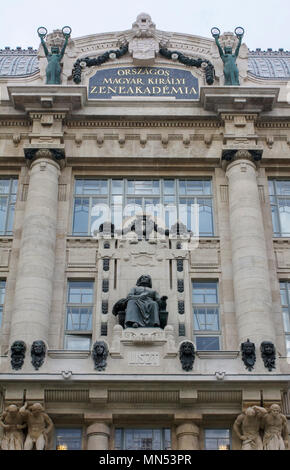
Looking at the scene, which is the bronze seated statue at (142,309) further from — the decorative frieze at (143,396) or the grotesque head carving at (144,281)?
the decorative frieze at (143,396)

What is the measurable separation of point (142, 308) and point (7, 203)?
689 centimetres

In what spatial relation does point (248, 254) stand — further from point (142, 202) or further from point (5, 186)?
point (5, 186)

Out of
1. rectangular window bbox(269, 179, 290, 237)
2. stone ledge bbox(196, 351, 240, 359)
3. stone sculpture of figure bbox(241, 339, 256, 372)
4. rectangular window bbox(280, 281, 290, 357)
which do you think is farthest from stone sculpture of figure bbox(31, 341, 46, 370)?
rectangular window bbox(269, 179, 290, 237)

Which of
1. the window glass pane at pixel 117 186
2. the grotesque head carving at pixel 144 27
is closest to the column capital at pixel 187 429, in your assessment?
the window glass pane at pixel 117 186

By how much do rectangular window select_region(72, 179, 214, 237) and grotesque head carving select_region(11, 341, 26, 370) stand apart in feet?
17.5

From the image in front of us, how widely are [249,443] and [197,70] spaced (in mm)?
14623

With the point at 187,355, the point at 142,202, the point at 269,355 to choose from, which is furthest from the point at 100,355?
the point at 142,202

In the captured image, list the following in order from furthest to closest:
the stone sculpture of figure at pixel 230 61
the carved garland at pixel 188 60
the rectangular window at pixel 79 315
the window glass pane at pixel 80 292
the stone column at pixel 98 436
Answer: the carved garland at pixel 188 60 → the stone sculpture of figure at pixel 230 61 → the window glass pane at pixel 80 292 → the rectangular window at pixel 79 315 → the stone column at pixel 98 436

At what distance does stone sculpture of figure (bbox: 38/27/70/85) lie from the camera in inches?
1065

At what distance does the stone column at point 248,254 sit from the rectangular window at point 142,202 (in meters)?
1.24

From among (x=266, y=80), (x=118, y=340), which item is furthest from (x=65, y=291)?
(x=266, y=80)

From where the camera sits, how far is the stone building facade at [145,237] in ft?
65.6

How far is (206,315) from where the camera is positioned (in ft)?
75.0

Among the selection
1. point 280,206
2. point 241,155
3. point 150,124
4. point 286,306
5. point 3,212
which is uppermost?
point 150,124
